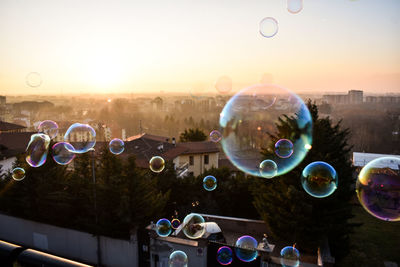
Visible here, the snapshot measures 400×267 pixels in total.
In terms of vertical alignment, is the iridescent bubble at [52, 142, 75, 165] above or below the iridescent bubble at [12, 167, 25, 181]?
above

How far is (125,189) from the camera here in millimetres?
7453

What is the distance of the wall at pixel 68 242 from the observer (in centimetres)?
762

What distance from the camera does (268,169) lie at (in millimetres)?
7707

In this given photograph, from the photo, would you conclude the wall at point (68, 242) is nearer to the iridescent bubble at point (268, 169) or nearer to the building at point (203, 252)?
the building at point (203, 252)

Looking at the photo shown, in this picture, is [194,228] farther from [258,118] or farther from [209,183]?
[258,118]

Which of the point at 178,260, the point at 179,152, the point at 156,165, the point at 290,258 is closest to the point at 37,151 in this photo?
the point at 156,165

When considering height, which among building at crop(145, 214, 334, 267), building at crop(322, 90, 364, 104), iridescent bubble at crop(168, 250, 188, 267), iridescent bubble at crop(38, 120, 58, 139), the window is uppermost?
building at crop(322, 90, 364, 104)

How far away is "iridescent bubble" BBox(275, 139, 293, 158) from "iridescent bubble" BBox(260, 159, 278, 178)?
46 centimetres

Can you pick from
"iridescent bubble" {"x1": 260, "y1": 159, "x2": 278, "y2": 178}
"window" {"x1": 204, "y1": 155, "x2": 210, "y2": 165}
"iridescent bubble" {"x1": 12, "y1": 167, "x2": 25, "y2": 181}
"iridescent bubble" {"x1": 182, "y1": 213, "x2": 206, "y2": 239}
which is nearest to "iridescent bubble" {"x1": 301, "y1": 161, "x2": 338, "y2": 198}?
"iridescent bubble" {"x1": 260, "y1": 159, "x2": 278, "y2": 178}

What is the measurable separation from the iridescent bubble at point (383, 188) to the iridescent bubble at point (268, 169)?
2791 millimetres

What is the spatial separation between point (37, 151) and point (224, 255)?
6.52 m

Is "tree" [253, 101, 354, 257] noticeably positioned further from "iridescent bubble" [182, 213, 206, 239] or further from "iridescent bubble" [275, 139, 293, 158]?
"iridescent bubble" [182, 213, 206, 239]

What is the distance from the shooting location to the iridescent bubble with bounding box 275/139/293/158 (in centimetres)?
809

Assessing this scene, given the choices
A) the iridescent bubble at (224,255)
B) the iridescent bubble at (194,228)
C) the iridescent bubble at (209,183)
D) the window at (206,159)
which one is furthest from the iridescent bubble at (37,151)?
the window at (206,159)
